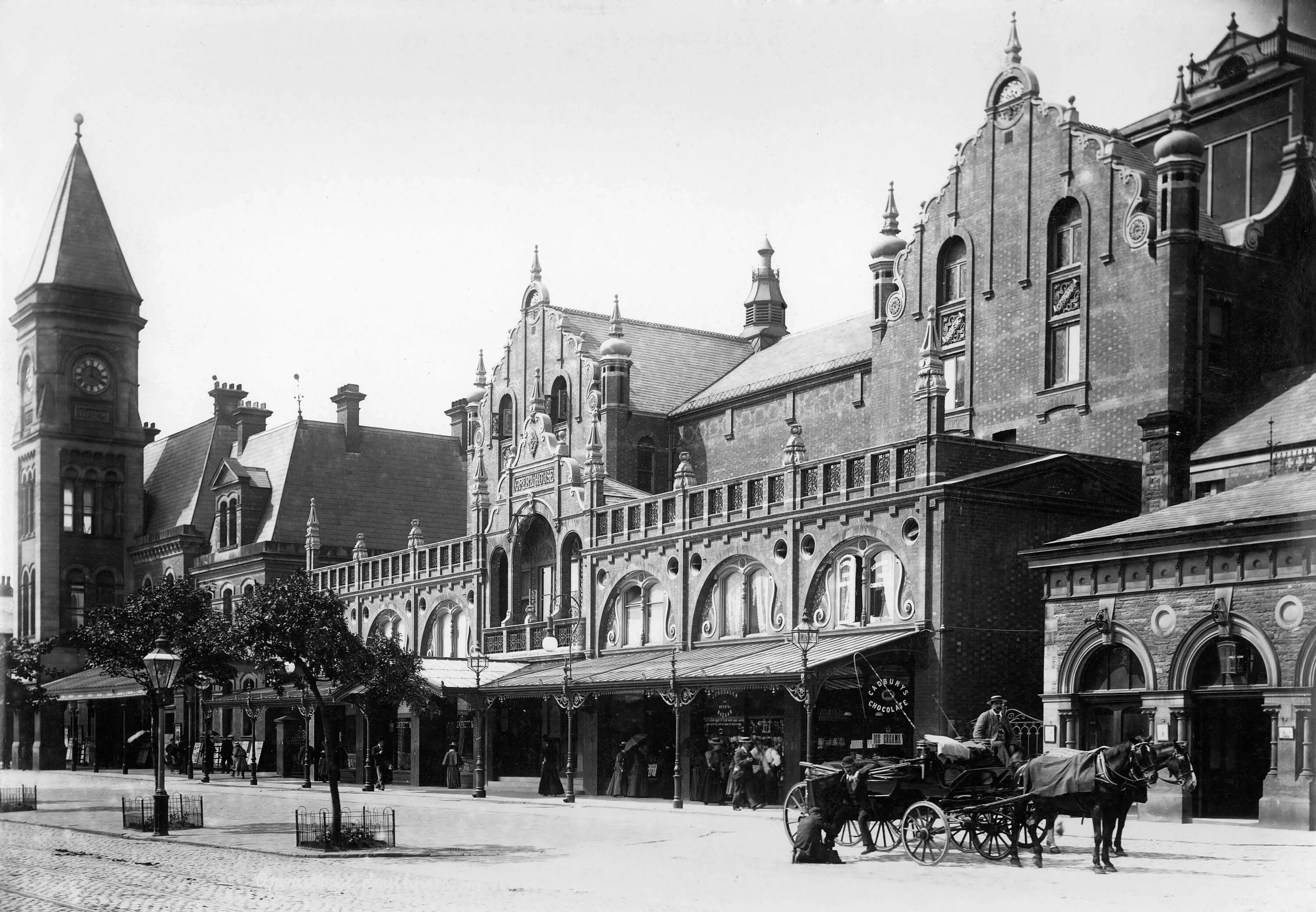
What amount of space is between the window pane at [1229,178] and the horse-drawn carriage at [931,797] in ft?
88.9

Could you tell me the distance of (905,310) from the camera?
44.6m

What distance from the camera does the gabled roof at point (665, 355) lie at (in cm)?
5597

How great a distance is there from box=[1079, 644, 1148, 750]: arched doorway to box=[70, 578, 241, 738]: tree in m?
19.9

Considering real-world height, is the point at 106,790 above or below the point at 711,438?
below

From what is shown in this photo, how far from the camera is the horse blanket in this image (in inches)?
801

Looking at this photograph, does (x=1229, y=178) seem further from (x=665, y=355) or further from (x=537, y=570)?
(x=537, y=570)

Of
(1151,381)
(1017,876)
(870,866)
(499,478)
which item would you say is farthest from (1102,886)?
(499,478)

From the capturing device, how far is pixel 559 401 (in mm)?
56781

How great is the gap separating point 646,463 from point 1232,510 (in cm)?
2739

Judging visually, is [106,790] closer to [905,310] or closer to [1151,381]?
[905,310]

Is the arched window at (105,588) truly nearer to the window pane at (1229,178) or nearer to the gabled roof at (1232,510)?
the window pane at (1229,178)

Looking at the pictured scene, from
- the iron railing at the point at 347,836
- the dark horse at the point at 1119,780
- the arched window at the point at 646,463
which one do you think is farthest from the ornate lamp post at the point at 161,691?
the arched window at the point at 646,463

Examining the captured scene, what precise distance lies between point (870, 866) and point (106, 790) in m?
30.5

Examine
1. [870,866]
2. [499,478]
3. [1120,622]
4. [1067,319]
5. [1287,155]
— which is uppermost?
[1287,155]
